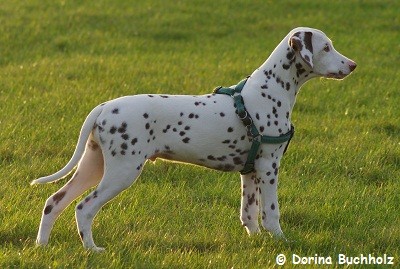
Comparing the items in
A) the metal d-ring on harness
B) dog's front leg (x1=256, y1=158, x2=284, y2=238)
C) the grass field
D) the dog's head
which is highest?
the dog's head

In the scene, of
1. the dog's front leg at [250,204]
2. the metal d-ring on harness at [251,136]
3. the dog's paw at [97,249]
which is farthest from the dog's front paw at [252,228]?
the dog's paw at [97,249]

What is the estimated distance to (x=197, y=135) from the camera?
23.1 ft

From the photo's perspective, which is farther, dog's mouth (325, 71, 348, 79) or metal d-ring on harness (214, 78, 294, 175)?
dog's mouth (325, 71, 348, 79)

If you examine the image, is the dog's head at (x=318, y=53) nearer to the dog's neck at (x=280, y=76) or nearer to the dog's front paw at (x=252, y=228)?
the dog's neck at (x=280, y=76)

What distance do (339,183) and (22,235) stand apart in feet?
11.2

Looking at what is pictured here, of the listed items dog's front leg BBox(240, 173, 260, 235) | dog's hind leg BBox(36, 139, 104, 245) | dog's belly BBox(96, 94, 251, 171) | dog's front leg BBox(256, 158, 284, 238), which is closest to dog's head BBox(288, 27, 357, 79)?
dog's belly BBox(96, 94, 251, 171)

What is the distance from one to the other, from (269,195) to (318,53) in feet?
4.04

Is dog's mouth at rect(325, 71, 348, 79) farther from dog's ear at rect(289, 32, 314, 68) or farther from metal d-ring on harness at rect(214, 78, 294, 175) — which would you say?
metal d-ring on harness at rect(214, 78, 294, 175)

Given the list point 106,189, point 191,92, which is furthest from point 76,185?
point 191,92

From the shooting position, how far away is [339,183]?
29.8ft

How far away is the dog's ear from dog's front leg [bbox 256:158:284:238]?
2.79ft

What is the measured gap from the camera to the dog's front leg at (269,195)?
7285 mm

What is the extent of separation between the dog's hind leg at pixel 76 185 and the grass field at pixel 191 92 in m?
0.22

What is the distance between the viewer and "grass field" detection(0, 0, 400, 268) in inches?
283
